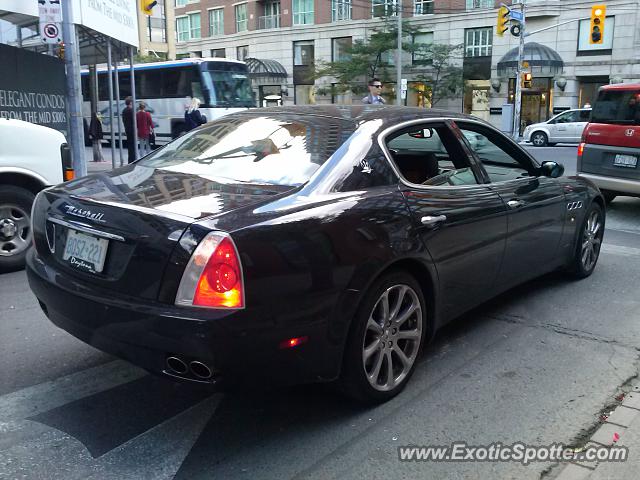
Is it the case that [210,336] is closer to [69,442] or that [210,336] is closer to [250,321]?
[250,321]

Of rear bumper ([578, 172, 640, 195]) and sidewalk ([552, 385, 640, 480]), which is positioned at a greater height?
rear bumper ([578, 172, 640, 195])

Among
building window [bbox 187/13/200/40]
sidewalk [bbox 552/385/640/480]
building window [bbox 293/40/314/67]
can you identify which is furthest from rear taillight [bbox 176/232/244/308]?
building window [bbox 187/13/200/40]

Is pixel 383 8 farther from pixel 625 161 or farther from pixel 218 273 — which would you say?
pixel 218 273

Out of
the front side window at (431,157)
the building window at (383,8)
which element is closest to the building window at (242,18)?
the building window at (383,8)

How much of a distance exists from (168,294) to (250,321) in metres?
0.39

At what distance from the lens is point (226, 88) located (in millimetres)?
24266

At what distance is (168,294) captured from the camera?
2781 mm

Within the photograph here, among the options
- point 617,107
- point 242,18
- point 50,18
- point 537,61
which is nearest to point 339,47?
point 242,18

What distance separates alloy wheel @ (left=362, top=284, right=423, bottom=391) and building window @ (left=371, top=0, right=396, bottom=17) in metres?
42.3

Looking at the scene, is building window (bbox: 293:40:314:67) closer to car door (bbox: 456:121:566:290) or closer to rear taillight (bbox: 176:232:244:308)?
car door (bbox: 456:121:566:290)

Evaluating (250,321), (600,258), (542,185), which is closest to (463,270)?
(542,185)

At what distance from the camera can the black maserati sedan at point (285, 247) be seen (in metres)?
2.75

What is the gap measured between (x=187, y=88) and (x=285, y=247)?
23.1m

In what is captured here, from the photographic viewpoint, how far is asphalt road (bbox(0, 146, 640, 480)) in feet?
9.49
